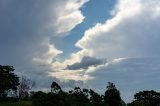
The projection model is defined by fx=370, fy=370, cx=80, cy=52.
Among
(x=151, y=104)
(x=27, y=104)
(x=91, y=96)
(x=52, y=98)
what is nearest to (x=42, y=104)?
(x=52, y=98)

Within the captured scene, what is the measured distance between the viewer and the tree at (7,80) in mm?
168250

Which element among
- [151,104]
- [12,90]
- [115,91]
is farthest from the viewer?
[151,104]

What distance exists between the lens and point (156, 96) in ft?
642

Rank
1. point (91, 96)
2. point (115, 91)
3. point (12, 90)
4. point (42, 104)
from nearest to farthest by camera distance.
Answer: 1. point (42, 104)
2. point (115, 91)
3. point (91, 96)
4. point (12, 90)

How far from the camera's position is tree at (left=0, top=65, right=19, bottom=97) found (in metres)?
168

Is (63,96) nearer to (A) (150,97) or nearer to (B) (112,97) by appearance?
(B) (112,97)

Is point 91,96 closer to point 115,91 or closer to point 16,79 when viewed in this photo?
point 115,91

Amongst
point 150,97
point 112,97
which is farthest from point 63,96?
point 150,97

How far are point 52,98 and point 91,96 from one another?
42168 mm

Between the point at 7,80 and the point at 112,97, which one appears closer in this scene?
the point at 112,97

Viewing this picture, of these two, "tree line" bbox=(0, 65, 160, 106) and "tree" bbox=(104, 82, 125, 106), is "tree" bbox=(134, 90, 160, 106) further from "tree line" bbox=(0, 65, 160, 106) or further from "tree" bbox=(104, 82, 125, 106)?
"tree" bbox=(104, 82, 125, 106)

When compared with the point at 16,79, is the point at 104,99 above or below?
below

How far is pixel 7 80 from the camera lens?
16962 centimetres

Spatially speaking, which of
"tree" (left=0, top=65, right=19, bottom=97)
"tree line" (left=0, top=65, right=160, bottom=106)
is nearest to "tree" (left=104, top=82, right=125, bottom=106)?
"tree line" (left=0, top=65, right=160, bottom=106)
